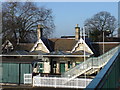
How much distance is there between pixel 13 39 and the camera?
1500 inches

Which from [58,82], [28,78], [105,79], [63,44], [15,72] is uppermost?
[63,44]

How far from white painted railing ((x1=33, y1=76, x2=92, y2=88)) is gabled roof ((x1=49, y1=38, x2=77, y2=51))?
8.76 metres

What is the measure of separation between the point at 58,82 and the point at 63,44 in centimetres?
1059

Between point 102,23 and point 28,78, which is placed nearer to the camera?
point 28,78

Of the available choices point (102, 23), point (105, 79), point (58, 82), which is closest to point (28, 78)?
point (58, 82)

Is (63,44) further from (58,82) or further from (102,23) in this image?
(102,23)

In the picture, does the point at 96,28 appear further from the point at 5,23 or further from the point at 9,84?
the point at 9,84

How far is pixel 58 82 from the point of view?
1897 centimetres

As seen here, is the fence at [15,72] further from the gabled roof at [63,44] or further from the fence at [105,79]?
the fence at [105,79]

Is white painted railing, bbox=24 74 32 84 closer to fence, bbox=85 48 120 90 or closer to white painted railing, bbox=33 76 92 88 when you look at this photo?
white painted railing, bbox=33 76 92 88

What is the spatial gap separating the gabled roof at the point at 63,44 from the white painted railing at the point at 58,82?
28.7ft

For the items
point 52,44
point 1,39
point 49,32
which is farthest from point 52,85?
point 49,32

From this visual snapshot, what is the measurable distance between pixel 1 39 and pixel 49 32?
10.1 metres

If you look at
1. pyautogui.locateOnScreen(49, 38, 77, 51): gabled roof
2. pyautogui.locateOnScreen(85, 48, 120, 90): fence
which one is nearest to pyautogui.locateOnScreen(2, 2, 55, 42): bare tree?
pyautogui.locateOnScreen(49, 38, 77, 51): gabled roof
